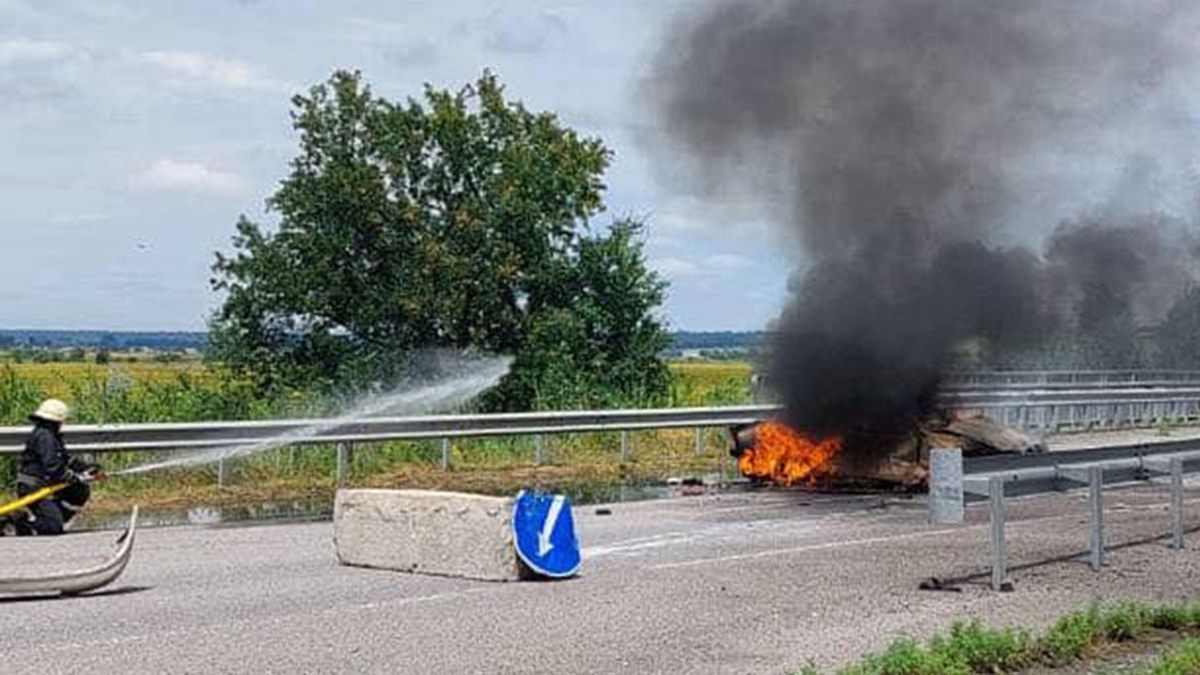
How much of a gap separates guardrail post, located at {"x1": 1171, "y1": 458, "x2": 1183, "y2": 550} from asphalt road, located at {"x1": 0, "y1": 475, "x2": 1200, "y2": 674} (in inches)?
11.3

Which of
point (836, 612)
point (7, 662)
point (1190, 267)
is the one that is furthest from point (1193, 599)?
point (1190, 267)

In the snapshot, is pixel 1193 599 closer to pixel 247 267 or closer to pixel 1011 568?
pixel 1011 568

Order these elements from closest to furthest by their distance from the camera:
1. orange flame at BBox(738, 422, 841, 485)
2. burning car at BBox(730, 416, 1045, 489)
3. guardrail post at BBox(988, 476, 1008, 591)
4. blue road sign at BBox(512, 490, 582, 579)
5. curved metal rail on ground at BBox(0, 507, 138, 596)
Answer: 1. curved metal rail on ground at BBox(0, 507, 138, 596)
2. guardrail post at BBox(988, 476, 1008, 591)
3. blue road sign at BBox(512, 490, 582, 579)
4. burning car at BBox(730, 416, 1045, 489)
5. orange flame at BBox(738, 422, 841, 485)

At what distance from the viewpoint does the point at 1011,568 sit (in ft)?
42.8

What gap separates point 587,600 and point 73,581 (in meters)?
3.41

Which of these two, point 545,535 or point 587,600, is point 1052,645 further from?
point 545,535

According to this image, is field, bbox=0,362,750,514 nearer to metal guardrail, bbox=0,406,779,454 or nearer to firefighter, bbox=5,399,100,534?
metal guardrail, bbox=0,406,779,454

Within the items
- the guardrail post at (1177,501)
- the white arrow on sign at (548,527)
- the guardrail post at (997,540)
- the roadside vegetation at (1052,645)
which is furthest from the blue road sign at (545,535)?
the guardrail post at (1177,501)

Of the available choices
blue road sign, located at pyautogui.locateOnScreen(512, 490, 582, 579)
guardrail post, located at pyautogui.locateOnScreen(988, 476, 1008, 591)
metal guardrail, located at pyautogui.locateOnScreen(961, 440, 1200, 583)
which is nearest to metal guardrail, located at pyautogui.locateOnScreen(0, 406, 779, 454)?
metal guardrail, located at pyautogui.locateOnScreen(961, 440, 1200, 583)

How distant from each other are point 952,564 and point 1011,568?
48 cm

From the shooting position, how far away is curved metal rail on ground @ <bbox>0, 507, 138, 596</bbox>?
11266 mm

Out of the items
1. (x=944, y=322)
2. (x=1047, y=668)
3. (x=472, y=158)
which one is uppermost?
(x=472, y=158)

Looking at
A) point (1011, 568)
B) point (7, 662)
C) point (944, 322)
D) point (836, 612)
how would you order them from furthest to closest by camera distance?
1. point (944, 322)
2. point (1011, 568)
3. point (836, 612)
4. point (7, 662)

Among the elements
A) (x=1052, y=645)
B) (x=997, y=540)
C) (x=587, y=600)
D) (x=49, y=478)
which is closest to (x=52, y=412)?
(x=49, y=478)
